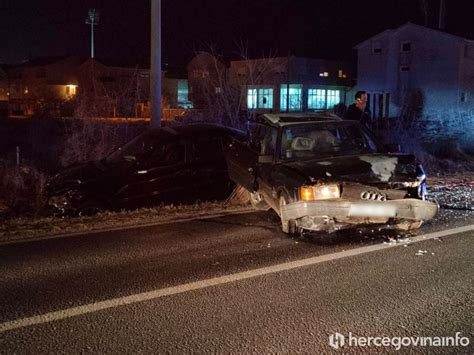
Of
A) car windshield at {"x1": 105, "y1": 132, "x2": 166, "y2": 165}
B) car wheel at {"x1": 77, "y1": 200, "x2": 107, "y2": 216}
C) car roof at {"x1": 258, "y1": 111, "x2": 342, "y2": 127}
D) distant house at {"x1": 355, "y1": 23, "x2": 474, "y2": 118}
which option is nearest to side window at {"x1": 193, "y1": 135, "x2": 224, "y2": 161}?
car windshield at {"x1": 105, "y1": 132, "x2": 166, "y2": 165}


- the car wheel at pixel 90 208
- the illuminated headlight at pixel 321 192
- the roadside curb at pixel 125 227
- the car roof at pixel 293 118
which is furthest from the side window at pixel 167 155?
the illuminated headlight at pixel 321 192

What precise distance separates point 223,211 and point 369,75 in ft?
121

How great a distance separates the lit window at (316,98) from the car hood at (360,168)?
134 ft

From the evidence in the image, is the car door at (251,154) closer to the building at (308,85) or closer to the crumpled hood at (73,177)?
the crumpled hood at (73,177)

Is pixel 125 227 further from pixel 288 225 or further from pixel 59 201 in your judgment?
pixel 288 225

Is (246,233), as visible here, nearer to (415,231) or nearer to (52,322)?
(415,231)

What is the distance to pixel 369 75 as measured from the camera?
4344 cm

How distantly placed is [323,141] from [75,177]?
418 cm

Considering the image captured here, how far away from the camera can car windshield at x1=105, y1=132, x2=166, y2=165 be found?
31.8ft

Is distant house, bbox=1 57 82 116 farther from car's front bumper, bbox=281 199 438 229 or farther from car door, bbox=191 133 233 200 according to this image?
car's front bumper, bbox=281 199 438 229

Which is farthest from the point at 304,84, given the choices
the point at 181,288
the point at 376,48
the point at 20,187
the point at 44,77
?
the point at 181,288

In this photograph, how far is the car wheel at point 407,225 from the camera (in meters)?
7.32

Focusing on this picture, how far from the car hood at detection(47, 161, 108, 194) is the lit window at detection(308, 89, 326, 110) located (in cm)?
3951

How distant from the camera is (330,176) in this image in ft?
22.5
